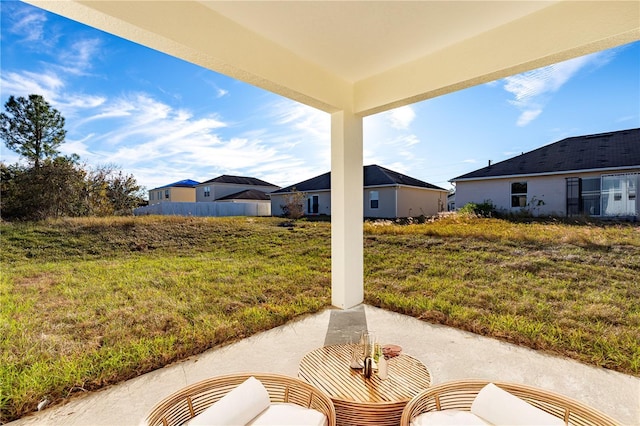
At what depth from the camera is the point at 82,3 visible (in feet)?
5.80

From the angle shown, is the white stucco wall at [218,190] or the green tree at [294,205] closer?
the white stucco wall at [218,190]

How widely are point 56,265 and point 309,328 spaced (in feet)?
9.32

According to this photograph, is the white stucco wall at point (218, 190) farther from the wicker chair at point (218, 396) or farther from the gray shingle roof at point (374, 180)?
the wicker chair at point (218, 396)

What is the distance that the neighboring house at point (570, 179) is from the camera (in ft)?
11.1

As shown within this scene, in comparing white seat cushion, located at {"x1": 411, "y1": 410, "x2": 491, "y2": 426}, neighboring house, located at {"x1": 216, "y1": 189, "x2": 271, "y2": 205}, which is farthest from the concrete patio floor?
neighboring house, located at {"x1": 216, "y1": 189, "x2": 271, "y2": 205}

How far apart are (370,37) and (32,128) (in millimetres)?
3275

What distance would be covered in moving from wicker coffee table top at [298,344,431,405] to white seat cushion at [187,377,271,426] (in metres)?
0.39

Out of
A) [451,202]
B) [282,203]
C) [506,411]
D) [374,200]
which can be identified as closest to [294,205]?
[282,203]

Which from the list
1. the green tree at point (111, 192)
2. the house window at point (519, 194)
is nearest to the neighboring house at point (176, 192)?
the green tree at point (111, 192)

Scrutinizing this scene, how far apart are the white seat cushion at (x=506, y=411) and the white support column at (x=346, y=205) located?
242cm

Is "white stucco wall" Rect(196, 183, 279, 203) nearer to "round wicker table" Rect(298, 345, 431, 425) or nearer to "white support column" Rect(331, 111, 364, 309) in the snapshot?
"white support column" Rect(331, 111, 364, 309)

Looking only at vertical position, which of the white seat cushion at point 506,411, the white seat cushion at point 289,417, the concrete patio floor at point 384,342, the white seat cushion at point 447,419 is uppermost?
the white seat cushion at point 506,411

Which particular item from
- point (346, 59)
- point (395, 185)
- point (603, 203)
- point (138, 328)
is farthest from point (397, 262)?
point (138, 328)

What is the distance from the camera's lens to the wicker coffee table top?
1542 millimetres
